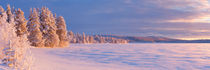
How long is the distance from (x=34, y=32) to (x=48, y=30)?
4.24 metres

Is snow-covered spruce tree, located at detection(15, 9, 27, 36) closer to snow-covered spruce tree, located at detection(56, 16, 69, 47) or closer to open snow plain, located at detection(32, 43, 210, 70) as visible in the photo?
snow-covered spruce tree, located at detection(56, 16, 69, 47)

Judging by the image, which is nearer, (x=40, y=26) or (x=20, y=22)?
(x=20, y=22)

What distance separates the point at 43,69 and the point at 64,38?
36969 mm

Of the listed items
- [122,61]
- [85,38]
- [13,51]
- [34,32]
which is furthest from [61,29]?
[85,38]

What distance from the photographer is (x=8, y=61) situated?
607 centimetres

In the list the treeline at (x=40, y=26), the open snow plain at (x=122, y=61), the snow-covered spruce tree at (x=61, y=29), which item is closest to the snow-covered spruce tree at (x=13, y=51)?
the open snow plain at (x=122, y=61)

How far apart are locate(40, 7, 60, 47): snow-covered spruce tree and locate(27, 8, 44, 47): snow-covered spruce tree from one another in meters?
2.38

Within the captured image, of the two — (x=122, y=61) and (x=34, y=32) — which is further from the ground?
(x=34, y=32)

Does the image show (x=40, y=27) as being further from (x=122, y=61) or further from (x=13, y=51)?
(x=13, y=51)

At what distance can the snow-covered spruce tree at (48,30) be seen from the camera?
37562 millimetres

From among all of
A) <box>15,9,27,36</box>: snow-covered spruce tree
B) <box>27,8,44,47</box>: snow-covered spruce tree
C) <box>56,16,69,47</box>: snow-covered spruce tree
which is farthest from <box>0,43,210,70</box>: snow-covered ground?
<box>56,16,69,47</box>: snow-covered spruce tree

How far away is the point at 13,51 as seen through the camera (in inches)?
241

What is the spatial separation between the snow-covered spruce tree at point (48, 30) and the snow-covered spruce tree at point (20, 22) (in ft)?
16.1

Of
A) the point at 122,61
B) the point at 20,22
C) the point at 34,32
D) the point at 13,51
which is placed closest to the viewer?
the point at 13,51
